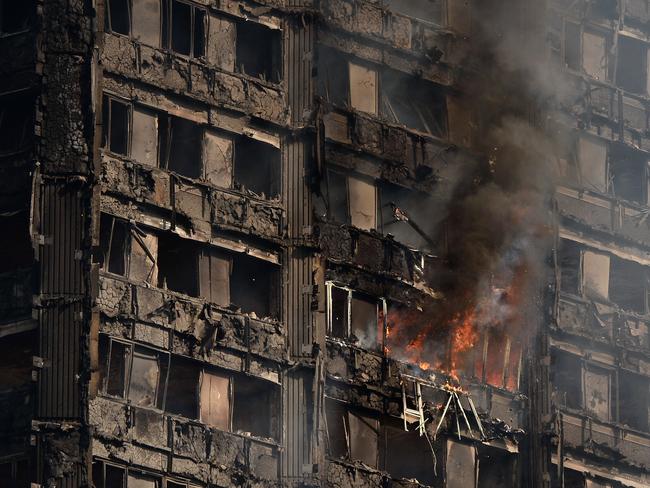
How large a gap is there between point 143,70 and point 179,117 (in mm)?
1475

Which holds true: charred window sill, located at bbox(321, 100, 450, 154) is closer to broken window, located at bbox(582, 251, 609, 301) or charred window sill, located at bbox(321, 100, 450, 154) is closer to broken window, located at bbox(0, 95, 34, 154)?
broken window, located at bbox(582, 251, 609, 301)

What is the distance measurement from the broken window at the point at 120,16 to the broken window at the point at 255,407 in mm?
8869

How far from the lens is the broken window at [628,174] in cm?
5968

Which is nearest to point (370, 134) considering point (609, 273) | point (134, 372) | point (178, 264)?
point (178, 264)

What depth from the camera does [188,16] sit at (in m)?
51.9

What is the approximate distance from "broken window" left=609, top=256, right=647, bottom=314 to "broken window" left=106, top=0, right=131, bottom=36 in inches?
635

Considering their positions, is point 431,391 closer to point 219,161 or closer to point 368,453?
point 368,453

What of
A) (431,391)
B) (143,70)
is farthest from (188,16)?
(431,391)

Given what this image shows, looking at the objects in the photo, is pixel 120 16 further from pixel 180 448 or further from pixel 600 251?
pixel 600 251

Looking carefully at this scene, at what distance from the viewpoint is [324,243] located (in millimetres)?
52688

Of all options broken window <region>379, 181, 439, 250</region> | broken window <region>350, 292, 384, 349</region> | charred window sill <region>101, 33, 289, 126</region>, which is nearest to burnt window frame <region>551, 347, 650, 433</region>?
broken window <region>379, 181, 439, 250</region>

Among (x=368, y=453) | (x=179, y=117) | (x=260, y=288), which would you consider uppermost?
(x=179, y=117)

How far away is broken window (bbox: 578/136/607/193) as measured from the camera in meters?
58.9

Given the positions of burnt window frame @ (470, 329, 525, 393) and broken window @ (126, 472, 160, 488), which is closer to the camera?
broken window @ (126, 472, 160, 488)
